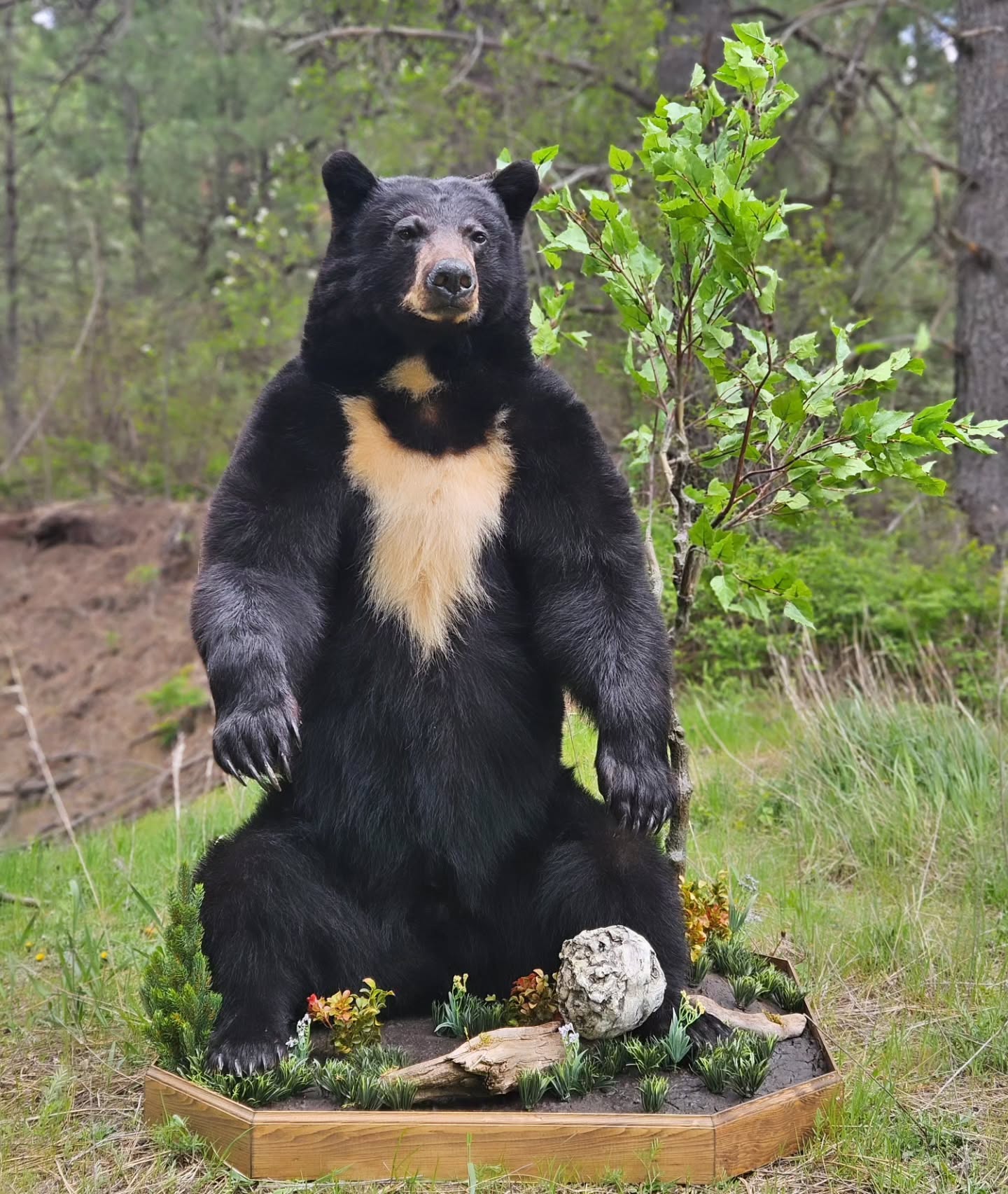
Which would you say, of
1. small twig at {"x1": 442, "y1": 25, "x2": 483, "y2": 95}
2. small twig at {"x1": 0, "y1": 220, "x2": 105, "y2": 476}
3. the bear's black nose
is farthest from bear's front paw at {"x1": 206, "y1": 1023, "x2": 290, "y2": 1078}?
small twig at {"x1": 0, "y1": 220, "x2": 105, "y2": 476}

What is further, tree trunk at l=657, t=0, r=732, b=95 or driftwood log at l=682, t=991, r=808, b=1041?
tree trunk at l=657, t=0, r=732, b=95

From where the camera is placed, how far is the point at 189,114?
15258 mm

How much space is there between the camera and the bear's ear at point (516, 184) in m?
3.14

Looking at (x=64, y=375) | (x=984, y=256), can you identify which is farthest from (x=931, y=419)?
(x=64, y=375)

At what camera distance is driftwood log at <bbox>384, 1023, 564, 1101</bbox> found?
2.65 m

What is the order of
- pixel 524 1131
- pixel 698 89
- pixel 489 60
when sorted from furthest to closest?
pixel 489 60 → pixel 698 89 → pixel 524 1131

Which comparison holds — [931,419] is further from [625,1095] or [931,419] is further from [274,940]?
[274,940]

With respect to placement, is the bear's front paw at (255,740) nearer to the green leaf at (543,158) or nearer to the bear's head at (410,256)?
the bear's head at (410,256)

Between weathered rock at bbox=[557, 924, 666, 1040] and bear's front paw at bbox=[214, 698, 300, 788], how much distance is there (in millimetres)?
763

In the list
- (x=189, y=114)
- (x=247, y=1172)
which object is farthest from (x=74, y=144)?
(x=247, y=1172)

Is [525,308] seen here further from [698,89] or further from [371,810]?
[371,810]

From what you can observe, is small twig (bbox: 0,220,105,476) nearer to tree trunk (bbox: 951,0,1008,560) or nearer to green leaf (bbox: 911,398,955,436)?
tree trunk (bbox: 951,0,1008,560)

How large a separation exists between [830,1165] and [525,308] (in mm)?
2059

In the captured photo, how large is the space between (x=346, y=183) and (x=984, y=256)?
6920 millimetres
